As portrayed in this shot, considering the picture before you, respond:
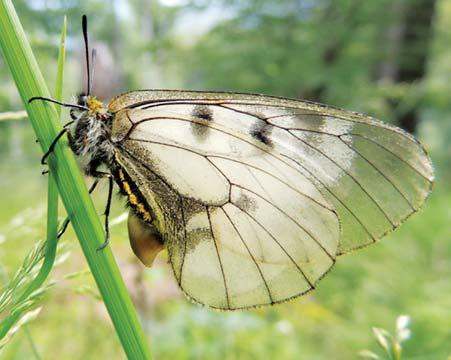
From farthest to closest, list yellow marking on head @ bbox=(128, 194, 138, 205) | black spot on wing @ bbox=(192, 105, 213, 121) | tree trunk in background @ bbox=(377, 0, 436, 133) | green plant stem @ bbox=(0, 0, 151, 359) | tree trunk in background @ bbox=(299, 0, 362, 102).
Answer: tree trunk in background @ bbox=(377, 0, 436, 133) → tree trunk in background @ bbox=(299, 0, 362, 102) → black spot on wing @ bbox=(192, 105, 213, 121) → yellow marking on head @ bbox=(128, 194, 138, 205) → green plant stem @ bbox=(0, 0, 151, 359)

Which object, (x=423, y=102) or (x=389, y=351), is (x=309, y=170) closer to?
(x=389, y=351)

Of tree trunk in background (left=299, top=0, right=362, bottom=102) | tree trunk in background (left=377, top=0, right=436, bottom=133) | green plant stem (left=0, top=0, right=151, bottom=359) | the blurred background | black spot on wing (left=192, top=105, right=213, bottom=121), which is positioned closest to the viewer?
green plant stem (left=0, top=0, right=151, bottom=359)

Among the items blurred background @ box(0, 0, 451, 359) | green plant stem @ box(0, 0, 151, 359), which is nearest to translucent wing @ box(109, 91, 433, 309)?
green plant stem @ box(0, 0, 151, 359)

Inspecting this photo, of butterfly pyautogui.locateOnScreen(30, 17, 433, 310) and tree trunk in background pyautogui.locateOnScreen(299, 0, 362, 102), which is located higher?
tree trunk in background pyautogui.locateOnScreen(299, 0, 362, 102)

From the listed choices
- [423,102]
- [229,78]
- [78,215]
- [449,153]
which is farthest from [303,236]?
[449,153]

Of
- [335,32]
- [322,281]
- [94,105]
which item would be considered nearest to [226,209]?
[94,105]

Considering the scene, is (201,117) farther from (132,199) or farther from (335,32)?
(335,32)

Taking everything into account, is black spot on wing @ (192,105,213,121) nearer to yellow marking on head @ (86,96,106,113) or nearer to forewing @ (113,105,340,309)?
forewing @ (113,105,340,309)
